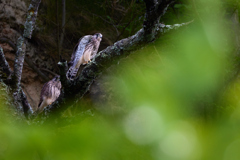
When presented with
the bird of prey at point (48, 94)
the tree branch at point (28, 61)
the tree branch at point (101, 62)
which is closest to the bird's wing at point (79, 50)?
the bird of prey at point (48, 94)

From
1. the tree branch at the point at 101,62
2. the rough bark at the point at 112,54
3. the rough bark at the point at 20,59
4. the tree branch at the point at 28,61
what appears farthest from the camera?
the tree branch at the point at 28,61

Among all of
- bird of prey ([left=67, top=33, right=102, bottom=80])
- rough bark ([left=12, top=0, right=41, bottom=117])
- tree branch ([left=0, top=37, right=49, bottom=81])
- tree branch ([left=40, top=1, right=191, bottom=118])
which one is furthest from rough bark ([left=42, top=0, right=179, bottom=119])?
tree branch ([left=0, top=37, right=49, bottom=81])

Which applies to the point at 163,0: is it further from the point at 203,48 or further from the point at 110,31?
the point at 110,31

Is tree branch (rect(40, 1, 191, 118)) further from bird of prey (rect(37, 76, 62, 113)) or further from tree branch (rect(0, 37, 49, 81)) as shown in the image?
tree branch (rect(0, 37, 49, 81))

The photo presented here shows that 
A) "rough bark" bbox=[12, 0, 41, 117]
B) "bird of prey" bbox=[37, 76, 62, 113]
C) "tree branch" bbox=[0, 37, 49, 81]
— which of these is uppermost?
"rough bark" bbox=[12, 0, 41, 117]

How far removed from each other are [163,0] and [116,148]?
0.71 meters

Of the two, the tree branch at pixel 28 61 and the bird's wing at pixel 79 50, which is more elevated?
the bird's wing at pixel 79 50

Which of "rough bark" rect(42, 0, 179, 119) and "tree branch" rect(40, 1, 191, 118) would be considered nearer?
"rough bark" rect(42, 0, 179, 119)

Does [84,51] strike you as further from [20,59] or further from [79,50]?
[20,59]

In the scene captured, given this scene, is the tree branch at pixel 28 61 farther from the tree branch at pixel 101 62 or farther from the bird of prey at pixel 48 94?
the tree branch at pixel 101 62

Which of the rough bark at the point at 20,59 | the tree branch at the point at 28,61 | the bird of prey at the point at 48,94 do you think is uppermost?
the rough bark at the point at 20,59

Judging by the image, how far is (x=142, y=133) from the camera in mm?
404

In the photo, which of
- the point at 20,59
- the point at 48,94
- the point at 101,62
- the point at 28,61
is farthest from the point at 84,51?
the point at 101,62

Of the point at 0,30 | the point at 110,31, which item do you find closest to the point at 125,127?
the point at 110,31
